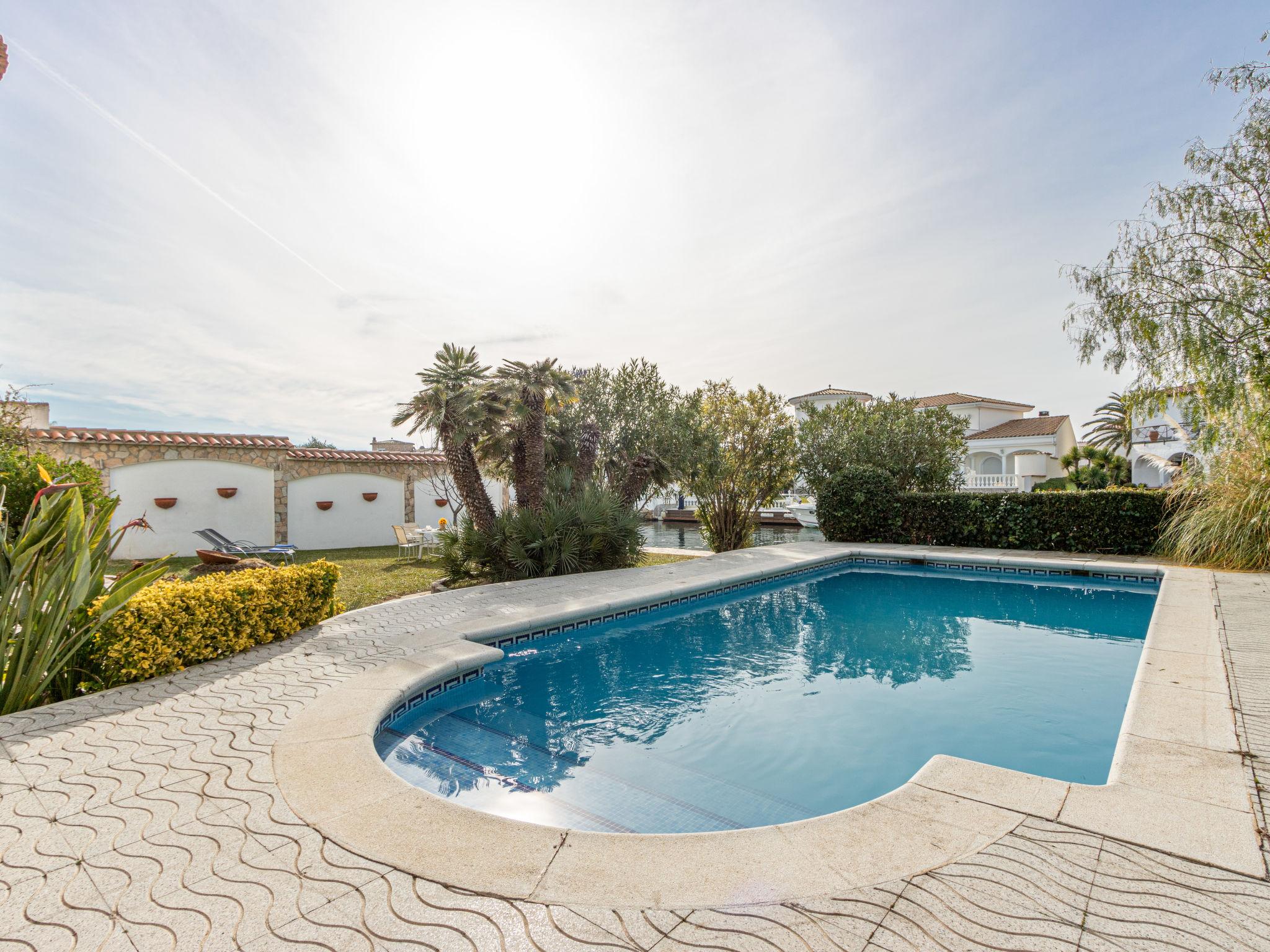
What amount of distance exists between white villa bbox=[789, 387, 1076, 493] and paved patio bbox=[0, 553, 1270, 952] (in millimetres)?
30816

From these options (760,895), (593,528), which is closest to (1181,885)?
(760,895)

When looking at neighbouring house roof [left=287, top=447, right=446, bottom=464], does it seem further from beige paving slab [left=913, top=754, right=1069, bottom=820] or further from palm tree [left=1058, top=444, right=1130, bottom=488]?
palm tree [left=1058, top=444, right=1130, bottom=488]

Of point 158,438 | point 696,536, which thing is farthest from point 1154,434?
point 158,438

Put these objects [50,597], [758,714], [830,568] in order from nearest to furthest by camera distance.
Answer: [50,597]
[758,714]
[830,568]

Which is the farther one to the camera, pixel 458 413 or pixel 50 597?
pixel 458 413

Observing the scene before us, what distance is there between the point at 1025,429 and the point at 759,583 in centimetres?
3104

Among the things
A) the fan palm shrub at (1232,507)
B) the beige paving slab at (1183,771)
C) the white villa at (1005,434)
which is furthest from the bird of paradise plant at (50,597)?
the white villa at (1005,434)

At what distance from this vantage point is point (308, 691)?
4770 mm

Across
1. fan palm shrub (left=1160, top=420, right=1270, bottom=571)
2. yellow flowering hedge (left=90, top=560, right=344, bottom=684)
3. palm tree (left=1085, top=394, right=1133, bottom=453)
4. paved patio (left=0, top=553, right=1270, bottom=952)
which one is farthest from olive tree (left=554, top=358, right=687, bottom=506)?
palm tree (left=1085, top=394, right=1133, bottom=453)

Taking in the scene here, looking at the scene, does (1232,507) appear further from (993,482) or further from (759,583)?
(993,482)

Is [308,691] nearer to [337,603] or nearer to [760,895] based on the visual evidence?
[337,603]

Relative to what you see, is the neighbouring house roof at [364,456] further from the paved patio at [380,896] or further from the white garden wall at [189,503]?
the paved patio at [380,896]

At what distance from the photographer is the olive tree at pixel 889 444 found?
53.3 ft

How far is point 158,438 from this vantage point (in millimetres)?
15250
